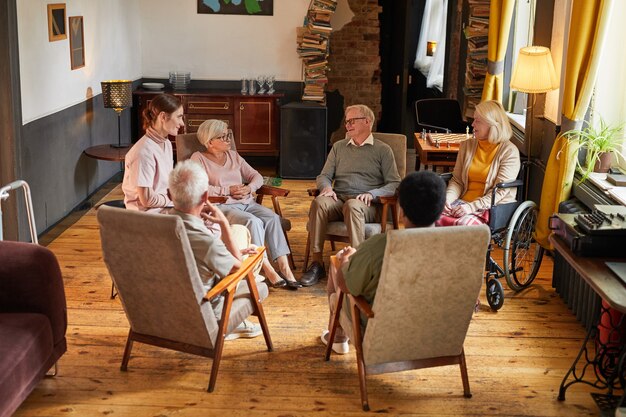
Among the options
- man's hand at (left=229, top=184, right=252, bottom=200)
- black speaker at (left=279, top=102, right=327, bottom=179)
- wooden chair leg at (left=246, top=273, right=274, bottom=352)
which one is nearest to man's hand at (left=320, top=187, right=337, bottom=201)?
man's hand at (left=229, top=184, right=252, bottom=200)

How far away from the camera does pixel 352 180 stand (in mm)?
6398

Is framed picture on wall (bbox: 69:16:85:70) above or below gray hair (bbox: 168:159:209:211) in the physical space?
above

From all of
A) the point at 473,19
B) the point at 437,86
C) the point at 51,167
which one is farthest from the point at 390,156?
the point at 437,86

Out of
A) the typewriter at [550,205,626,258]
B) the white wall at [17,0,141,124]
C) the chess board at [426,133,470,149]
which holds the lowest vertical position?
the chess board at [426,133,470,149]

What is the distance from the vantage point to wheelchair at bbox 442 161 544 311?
226 inches

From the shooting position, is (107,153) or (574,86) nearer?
(574,86)

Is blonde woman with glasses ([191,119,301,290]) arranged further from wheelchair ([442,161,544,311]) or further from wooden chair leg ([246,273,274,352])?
wheelchair ([442,161,544,311])

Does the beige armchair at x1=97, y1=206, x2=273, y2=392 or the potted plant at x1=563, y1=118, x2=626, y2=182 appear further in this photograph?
the potted plant at x1=563, y1=118, x2=626, y2=182

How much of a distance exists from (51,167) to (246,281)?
3.17 metres

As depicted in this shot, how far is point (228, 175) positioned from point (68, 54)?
2.46 meters

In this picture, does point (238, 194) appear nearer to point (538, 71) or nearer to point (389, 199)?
point (389, 199)

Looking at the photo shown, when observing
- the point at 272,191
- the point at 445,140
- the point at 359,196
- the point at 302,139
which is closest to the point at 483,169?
the point at 359,196

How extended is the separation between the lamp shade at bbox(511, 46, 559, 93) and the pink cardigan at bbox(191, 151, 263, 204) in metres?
2.13

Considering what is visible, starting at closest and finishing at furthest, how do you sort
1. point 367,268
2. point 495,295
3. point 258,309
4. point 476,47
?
1. point 367,268
2. point 258,309
3. point 495,295
4. point 476,47
